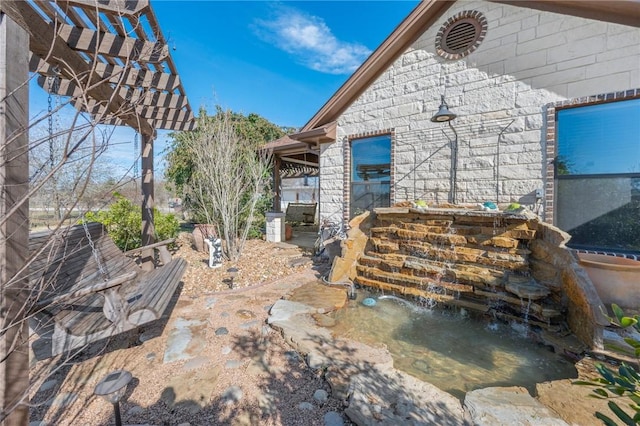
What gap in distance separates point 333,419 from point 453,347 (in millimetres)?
1668

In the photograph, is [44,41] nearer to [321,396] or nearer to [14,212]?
[14,212]

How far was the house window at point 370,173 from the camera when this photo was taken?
639 centimetres

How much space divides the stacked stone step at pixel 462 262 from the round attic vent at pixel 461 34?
3.31 meters

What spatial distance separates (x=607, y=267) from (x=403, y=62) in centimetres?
509

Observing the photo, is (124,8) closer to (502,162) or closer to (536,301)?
(536,301)

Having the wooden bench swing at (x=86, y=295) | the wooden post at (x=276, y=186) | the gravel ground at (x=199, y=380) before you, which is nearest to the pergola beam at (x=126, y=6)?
the wooden bench swing at (x=86, y=295)

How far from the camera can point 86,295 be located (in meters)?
2.23

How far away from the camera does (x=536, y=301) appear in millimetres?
3344

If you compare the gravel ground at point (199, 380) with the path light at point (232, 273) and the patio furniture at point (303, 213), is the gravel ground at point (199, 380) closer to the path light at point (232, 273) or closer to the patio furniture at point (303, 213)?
the path light at point (232, 273)

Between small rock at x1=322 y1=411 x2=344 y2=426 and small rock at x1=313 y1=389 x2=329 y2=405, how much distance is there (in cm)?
13

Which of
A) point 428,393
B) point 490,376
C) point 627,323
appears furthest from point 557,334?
point 627,323

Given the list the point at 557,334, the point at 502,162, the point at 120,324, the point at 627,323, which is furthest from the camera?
the point at 502,162

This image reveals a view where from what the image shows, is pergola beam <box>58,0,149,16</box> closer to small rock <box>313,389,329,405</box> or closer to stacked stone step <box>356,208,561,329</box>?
small rock <box>313,389,329,405</box>

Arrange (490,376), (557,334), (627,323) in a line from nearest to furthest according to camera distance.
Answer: (627,323) → (490,376) → (557,334)
